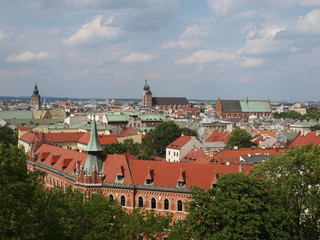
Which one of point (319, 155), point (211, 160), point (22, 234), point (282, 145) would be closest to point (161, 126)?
point (282, 145)

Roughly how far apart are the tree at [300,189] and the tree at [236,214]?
265cm

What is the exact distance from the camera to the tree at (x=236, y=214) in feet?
128

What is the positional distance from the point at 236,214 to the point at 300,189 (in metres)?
9.77

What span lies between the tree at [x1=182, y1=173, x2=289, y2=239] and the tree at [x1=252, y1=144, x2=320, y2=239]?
2650mm

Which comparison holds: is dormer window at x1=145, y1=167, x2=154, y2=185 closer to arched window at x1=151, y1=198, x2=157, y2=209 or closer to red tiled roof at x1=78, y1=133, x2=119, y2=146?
arched window at x1=151, y1=198, x2=157, y2=209

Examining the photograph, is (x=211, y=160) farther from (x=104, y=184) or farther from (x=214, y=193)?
(x=214, y=193)

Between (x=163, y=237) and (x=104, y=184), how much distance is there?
1863 cm

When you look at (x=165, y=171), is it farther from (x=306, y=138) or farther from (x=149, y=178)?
(x=306, y=138)

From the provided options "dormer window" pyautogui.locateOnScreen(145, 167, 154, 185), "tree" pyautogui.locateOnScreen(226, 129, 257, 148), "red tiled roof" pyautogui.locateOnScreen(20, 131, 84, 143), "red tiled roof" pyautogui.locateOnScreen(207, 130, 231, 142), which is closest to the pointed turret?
"dormer window" pyautogui.locateOnScreen(145, 167, 154, 185)

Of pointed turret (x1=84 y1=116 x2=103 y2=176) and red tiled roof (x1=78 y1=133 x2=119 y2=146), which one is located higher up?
pointed turret (x1=84 y1=116 x2=103 y2=176)

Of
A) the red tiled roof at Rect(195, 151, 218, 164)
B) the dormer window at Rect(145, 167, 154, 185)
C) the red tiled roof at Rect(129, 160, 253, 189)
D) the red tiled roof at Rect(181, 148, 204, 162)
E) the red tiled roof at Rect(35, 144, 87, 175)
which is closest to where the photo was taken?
the red tiled roof at Rect(129, 160, 253, 189)

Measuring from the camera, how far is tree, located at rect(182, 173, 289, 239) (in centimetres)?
3888

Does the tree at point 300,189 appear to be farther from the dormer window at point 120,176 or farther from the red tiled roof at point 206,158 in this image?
the red tiled roof at point 206,158

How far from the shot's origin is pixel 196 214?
4097 centimetres
